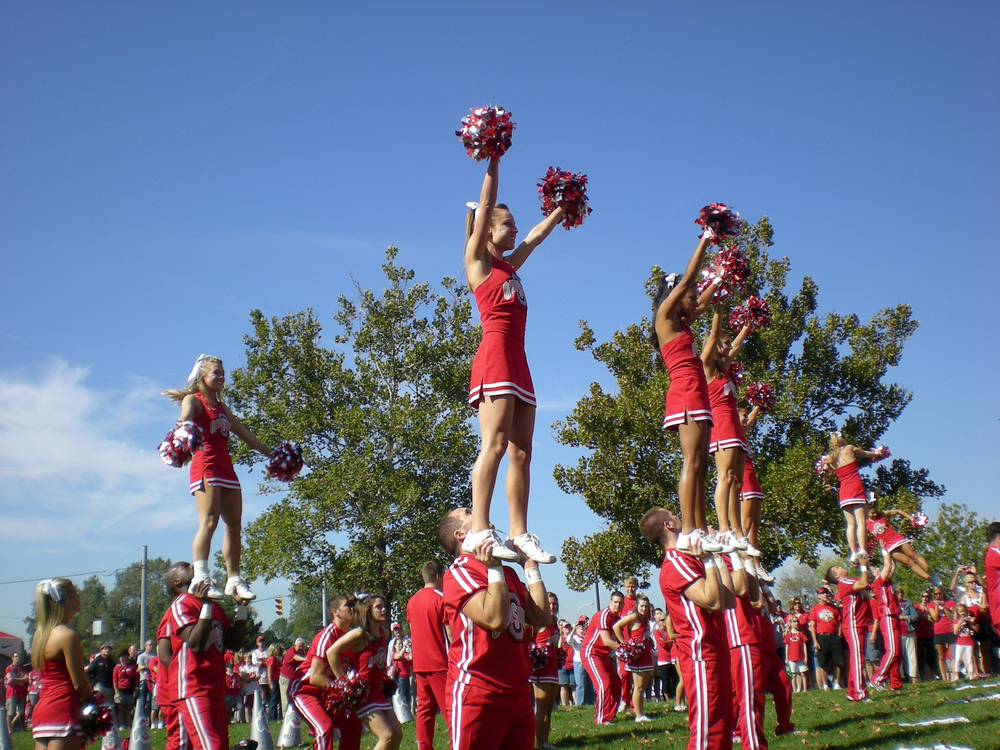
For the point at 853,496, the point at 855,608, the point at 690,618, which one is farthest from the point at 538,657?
the point at 853,496

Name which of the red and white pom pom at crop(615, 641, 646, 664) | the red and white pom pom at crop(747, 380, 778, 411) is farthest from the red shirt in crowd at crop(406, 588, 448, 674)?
the red and white pom pom at crop(747, 380, 778, 411)

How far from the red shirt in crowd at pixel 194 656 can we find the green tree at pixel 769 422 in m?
18.9

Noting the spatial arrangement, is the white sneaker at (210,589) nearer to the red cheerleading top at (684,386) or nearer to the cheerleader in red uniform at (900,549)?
the red cheerleading top at (684,386)

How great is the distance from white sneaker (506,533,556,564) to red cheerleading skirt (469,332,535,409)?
0.88 metres

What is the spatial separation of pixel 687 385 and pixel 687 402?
16cm

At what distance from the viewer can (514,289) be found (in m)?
5.36

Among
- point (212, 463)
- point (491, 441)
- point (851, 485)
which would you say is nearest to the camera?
point (491, 441)

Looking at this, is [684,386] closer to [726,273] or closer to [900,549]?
[726,273]

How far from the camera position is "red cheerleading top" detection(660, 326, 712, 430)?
6.95 meters

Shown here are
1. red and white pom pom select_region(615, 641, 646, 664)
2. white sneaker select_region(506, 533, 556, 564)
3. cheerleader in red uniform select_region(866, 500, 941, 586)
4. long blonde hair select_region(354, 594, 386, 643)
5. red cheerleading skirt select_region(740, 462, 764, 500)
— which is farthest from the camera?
cheerleader in red uniform select_region(866, 500, 941, 586)

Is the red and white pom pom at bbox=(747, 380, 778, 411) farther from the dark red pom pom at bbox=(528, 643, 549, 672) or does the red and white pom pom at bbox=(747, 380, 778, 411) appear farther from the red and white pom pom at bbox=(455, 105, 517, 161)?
the red and white pom pom at bbox=(455, 105, 517, 161)

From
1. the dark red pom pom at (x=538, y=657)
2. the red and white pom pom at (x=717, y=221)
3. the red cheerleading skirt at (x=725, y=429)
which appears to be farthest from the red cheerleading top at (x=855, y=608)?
the red and white pom pom at (x=717, y=221)

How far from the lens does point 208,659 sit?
558cm

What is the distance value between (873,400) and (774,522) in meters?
6.12
